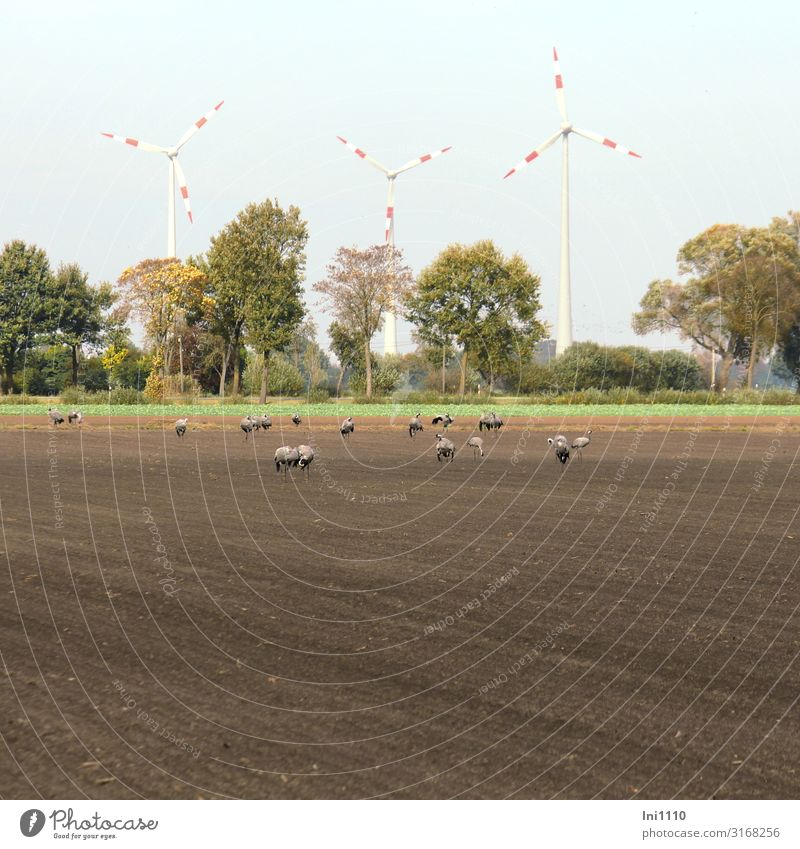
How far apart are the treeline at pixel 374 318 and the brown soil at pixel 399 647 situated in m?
20.4

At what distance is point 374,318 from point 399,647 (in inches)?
2278

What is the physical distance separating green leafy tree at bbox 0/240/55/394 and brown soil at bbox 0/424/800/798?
219 feet

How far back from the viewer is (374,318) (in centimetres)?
6831

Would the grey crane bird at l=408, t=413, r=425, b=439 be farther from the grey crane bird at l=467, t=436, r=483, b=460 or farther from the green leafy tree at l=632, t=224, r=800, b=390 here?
the green leafy tree at l=632, t=224, r=800, b=390

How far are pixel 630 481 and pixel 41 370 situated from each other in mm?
86741

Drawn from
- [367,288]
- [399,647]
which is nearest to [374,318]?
[367,288]

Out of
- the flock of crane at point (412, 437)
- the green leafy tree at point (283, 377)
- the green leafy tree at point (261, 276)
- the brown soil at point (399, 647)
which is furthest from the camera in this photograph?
the green leafy tree at point (283, 377)

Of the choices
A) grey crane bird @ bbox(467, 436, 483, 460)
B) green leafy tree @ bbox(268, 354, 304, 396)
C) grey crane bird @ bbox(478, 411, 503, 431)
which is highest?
green leafy tree @ bbox(268, 354, 304, 396)

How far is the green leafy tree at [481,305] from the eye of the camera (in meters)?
63.0

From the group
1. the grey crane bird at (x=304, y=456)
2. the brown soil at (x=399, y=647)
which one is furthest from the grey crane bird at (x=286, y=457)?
the brown soil at (x=399, y=647)

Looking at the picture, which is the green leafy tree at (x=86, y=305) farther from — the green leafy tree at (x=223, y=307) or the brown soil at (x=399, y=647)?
the brown soil at (x=399, y=647)

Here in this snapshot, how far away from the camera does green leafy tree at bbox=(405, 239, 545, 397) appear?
63.0 meters

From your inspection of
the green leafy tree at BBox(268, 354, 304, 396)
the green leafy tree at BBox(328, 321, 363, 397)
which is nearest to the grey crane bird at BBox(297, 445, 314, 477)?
the green leafy tree at BBox(328, 321, 363, 397)

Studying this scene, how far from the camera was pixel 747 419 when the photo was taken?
72.6 meters
